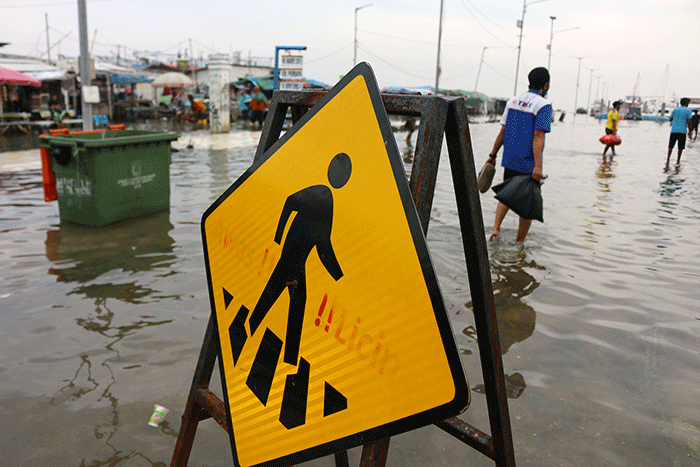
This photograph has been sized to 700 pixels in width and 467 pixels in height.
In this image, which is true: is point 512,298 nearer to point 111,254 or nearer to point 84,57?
point 111,254

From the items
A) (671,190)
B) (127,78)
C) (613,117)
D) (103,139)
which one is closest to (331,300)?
(103,139)

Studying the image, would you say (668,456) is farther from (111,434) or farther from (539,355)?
(111,434)

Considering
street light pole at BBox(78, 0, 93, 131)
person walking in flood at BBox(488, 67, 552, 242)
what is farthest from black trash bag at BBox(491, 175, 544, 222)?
street light pole at BBox(78, 0, 93, 131)

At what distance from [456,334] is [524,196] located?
222 cm

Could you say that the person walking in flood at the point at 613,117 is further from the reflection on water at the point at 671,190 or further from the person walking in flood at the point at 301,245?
the person walking in flood at the point at 301,245

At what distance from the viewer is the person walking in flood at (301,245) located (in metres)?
1.40

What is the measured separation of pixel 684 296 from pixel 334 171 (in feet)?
14.4

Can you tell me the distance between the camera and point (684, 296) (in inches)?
177

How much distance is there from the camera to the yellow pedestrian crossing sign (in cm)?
117

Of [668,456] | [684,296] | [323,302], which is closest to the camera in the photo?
[323,302]

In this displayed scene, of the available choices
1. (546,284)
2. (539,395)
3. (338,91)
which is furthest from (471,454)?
(546,284)

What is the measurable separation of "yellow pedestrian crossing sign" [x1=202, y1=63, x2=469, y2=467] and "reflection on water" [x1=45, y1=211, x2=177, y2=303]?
9.71 ft

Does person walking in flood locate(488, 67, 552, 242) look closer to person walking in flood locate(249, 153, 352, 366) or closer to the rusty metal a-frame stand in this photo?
the rusty metal a-frame stand

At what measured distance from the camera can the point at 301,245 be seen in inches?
57.9
